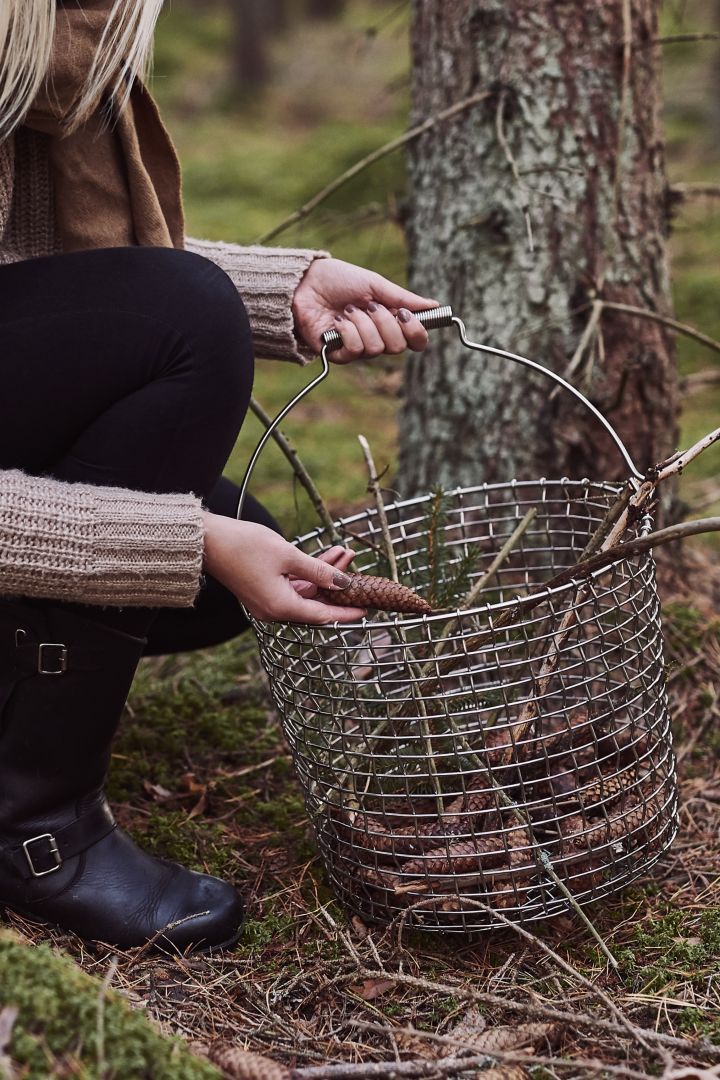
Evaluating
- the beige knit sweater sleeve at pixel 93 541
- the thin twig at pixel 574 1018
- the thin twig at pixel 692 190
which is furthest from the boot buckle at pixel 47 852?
the thin twig at pixel 692 190

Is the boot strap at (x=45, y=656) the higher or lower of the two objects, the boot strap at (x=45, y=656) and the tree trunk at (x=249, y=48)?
the lower

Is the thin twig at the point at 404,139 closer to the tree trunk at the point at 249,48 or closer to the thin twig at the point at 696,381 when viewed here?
the thin twig at the point at 696,381

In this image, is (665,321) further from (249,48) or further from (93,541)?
(249,48)

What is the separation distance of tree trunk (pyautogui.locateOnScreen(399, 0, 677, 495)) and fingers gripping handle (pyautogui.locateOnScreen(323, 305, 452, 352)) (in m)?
0.61

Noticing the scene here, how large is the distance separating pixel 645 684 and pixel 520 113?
4.08 feet

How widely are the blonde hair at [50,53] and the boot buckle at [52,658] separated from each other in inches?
24.7

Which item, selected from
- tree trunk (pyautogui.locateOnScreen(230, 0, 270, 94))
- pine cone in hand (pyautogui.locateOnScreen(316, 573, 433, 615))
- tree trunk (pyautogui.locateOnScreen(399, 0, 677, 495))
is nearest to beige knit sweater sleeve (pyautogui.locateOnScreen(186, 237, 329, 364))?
pine cone in hand (pyautogui.locateOnScreen(316, 573, 433, 615))

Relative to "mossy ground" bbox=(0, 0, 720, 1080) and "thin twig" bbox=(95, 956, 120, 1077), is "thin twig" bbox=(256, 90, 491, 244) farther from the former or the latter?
"thin twig" bbox=(95, 956, 120, 1077)

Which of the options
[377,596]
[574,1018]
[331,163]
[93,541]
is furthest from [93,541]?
[331,163]

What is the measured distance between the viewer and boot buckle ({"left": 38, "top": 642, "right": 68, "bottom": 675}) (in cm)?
131

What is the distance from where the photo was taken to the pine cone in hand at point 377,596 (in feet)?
4.14

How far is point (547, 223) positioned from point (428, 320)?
750 millimetres

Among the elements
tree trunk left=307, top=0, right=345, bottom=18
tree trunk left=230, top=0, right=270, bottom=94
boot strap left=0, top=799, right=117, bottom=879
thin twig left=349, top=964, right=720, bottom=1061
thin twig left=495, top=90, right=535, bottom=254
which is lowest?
thin twig left=349, top=964, right=720, bottom=1061

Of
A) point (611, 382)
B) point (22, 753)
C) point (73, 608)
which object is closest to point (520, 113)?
point (611, 382)
